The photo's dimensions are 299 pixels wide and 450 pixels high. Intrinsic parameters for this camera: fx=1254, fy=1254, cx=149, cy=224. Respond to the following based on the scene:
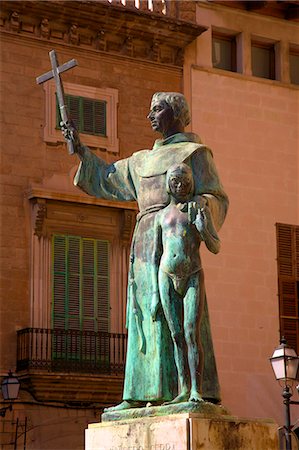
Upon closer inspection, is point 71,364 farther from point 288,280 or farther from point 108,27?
point 108,27

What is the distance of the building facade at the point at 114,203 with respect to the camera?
22.2 m

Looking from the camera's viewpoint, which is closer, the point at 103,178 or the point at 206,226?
the point at 206,226

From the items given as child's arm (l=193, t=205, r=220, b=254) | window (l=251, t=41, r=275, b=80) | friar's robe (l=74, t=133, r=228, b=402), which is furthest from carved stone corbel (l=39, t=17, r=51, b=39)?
child's arm (l=193, t=205, r=220, b=254)

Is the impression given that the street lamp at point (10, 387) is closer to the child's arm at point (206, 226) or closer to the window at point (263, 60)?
the window at point (263, 60)

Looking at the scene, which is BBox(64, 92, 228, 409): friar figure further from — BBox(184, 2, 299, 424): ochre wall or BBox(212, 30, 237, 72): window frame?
BBox(212, 30, 237, 72): window frame

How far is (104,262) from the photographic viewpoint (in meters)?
23.5

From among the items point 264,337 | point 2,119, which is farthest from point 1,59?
point 264,337

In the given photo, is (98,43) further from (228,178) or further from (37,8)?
(228,178)

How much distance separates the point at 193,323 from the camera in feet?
25.8

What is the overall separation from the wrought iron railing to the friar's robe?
13403 millimetres

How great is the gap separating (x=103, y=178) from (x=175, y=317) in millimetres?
1329

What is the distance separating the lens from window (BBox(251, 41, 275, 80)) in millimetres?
26109

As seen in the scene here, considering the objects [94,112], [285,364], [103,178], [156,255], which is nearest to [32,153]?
[94,112]

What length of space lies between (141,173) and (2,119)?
14.7 m
